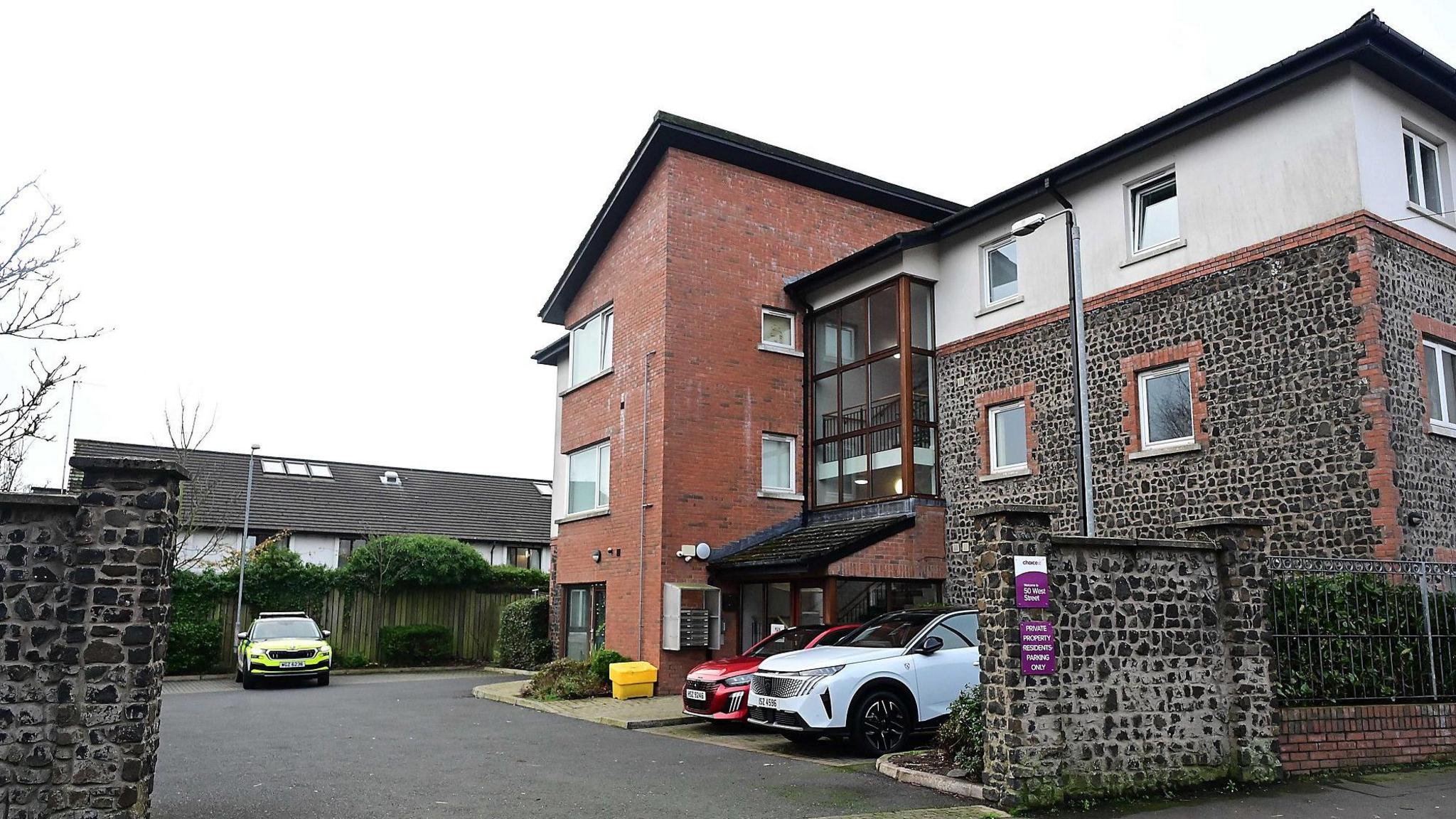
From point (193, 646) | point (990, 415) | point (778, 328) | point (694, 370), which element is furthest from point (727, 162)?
point (193, 646)

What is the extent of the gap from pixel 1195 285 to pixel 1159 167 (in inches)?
79.0

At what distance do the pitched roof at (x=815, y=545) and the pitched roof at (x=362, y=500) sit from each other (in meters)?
19.8

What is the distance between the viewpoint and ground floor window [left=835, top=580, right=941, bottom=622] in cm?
1747

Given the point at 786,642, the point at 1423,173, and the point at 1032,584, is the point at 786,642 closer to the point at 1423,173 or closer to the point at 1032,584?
the point at 1032,584

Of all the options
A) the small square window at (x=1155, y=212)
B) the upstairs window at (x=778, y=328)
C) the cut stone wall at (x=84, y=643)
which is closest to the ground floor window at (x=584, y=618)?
the upstairs window at (x=778, y=328)

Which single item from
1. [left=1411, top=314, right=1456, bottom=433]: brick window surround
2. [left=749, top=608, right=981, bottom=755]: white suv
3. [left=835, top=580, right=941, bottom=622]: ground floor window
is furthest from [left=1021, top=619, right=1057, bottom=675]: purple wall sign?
[left=835, top=580, right=941, bottom=622]: ground floor window

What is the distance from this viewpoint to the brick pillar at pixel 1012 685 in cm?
905

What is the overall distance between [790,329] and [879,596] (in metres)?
6.26

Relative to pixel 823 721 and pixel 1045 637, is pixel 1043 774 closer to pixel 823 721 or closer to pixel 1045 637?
pixel 1045 637

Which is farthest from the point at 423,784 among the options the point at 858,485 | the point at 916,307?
the point at 916,307

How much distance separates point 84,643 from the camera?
745 cm

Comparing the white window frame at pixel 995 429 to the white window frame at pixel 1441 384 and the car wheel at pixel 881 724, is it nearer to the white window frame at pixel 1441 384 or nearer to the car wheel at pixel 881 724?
the white window frame at pixel 1441 384

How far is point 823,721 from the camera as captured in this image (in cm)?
1172

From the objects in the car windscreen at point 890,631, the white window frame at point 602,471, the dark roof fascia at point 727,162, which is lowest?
the car windscreen at point 890,631
